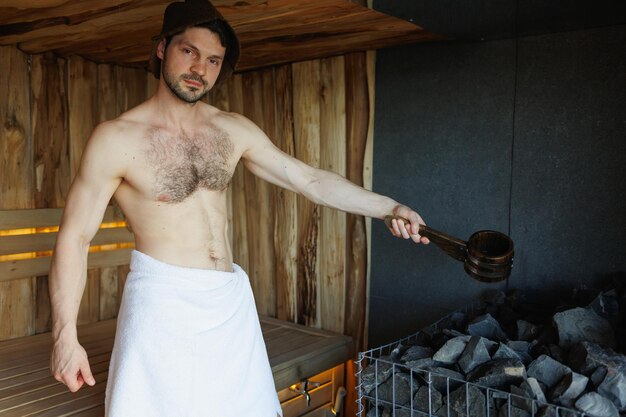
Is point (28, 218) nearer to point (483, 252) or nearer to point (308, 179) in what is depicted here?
point (308, 179)

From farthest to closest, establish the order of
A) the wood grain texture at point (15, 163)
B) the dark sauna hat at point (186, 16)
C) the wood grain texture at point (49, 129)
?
the wood grain texture at point (49, 129) → the wood grain texture at point (15, 163) → the dark sauna hat at point (186, 16)

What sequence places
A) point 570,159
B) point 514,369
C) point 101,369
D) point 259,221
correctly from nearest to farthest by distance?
point 514,369 < point 570,159 < point 101,369 < point 259,221

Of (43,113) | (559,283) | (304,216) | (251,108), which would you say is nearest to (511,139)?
(559,283)

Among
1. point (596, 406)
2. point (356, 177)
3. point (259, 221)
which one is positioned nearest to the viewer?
point (596, 406)

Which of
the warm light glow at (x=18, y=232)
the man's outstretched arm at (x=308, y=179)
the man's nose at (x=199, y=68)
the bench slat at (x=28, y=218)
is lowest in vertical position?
the warm light glow at (x=18, y=232)

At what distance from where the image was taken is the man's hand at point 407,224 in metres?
2.16

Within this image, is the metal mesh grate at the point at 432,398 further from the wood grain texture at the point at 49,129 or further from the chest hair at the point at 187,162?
the wood grain texture at the point at 49,129

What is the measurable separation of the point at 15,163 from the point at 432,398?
2.47 metres

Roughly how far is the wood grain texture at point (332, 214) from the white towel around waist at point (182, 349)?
49.3 inches

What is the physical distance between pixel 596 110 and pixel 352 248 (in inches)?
54.6

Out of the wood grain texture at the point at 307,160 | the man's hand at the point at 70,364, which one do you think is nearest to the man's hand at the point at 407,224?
the man's hand at the point at 70,364

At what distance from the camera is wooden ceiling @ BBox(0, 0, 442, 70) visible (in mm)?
2455

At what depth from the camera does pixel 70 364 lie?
79.6 inches

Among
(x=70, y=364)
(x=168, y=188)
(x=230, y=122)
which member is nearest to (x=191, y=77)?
(x=230, y=122)
